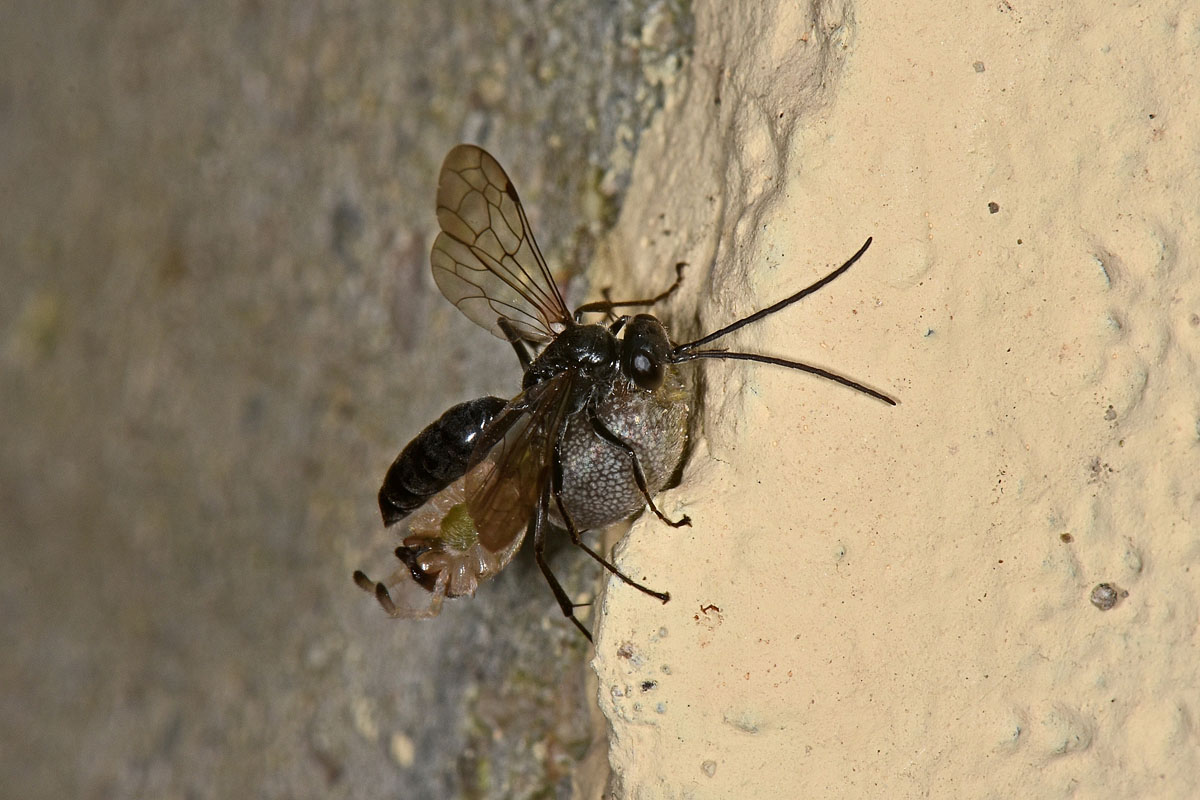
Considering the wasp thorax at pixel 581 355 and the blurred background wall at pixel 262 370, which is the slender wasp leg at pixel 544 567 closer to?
the blurred background wall at pixel 262 370

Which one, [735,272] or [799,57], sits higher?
[799,57]

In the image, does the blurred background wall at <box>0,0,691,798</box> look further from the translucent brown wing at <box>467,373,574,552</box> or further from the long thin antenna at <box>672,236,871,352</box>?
the long thin antenna at <box>672,236,871,352</box>

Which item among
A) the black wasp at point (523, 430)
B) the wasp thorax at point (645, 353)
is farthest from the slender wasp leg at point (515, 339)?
the wasp thorax at point (645, 353)

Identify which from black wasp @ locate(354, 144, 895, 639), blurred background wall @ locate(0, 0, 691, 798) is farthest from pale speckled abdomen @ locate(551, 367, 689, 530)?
blurred background wall @ locate(0, 0, 691, 798)

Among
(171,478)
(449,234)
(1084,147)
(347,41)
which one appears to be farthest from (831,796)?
(171,478)

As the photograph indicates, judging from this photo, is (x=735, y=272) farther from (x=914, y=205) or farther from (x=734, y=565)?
(x=734, y=565)

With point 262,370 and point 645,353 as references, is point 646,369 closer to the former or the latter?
point 645,353

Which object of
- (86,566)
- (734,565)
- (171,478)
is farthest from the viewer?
(86,566)
